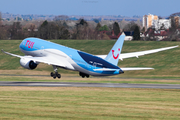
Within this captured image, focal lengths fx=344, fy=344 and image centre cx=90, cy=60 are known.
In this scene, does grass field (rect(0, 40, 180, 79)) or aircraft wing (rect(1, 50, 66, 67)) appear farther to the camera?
grass field (rect(0, 40, 180, 79))

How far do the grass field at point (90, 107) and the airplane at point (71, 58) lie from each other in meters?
12.5

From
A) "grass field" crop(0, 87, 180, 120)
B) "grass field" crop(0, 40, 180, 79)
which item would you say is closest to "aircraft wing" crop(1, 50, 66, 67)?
"grass field" crop(0, 87, 180, 120)

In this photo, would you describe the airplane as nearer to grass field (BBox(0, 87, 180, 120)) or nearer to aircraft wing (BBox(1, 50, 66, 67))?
aircraft wing (BBox(1, 50, 66, 67))

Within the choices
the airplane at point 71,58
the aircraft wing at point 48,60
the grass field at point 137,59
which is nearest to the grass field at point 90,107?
the airplane at point 71,58

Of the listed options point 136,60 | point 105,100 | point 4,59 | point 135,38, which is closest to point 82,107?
point 105,100

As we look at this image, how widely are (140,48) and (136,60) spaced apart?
833 inches

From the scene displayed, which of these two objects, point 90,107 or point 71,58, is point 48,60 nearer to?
point 71,58

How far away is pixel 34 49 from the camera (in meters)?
61.6

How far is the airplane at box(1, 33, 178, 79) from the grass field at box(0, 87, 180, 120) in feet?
41.1

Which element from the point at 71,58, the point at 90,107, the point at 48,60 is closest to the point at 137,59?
the point at 48,60

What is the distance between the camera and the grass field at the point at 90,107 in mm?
27422

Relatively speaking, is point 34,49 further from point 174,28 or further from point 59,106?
point 174,28

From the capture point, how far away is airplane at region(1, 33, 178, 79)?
52250 millimetres

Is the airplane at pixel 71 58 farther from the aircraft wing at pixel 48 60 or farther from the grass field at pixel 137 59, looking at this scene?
the grass field at pixel 137 59
